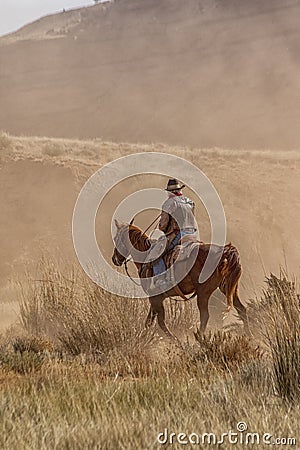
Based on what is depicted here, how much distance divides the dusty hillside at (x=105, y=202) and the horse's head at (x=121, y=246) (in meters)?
8.12

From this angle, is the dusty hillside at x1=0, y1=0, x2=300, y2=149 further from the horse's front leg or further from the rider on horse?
the horse's front leg

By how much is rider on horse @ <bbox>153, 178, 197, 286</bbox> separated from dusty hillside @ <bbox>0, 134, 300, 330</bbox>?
8430 mm

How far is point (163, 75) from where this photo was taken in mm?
83250

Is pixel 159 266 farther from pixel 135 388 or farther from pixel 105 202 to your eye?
pixel 105 202

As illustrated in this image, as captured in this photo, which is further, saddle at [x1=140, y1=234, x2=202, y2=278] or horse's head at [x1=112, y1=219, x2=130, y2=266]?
horse's head at [x1=112, y1=219, x2=130, y2=266]

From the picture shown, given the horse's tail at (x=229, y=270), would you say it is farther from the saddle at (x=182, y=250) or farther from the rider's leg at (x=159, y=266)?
the rider's leg at (x=159, y=266)

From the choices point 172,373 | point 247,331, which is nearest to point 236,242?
point 247,331

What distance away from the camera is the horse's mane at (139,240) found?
13039mm

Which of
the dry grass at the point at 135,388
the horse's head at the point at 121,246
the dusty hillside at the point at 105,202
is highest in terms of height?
the dusty hillside at the point at 105,202

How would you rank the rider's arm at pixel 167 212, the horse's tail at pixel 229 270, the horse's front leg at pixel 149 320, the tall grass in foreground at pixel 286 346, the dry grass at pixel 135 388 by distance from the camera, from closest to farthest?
1. the dry grass at pixel 135 388
2. the tall grass in foreground at pixel 286 346
3. the horse's front leg at pixel 149 320
4. the rider's arm at pixel 167 212
5. the horse's tail at pixel 229 270

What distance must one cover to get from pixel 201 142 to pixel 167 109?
12863 mm

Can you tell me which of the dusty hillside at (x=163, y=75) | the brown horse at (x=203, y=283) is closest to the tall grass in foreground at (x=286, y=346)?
the brown horse at (x=203, y=283)

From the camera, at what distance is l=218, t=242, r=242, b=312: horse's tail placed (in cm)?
1273

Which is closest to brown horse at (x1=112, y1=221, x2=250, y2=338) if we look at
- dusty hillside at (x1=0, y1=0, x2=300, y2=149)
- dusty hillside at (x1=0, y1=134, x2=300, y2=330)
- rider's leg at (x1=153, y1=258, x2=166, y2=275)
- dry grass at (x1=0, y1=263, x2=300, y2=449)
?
rider's leg at (x1=153, y1=258, x2=166, y2=275)
